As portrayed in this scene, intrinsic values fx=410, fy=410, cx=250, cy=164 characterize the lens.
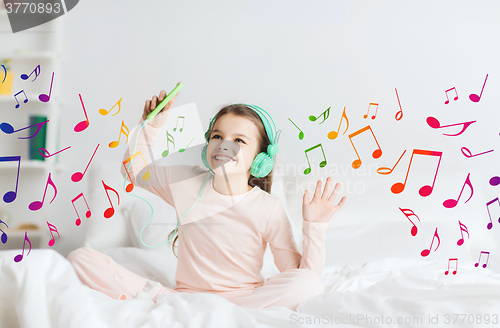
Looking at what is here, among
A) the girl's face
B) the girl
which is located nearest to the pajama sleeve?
the girl

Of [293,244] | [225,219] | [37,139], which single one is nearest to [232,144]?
[225,219]

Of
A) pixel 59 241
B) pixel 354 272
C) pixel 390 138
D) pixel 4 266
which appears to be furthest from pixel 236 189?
pixel 59 241

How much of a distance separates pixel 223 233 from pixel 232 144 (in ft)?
0.79

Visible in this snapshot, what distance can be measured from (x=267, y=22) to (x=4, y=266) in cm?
144

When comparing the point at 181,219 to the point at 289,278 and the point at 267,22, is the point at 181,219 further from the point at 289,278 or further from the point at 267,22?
the point at 267,22

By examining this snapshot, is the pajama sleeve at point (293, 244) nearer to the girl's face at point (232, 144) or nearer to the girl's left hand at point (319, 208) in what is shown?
the girl's left hand at point (319, 208)

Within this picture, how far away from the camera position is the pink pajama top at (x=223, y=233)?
1062 millimetres

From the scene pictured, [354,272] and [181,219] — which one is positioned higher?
[181,219]

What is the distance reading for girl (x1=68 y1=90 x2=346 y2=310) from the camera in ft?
3.40

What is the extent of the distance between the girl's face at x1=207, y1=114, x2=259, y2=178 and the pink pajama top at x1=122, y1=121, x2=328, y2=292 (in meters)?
0.09

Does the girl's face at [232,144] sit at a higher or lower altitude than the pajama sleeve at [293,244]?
higher

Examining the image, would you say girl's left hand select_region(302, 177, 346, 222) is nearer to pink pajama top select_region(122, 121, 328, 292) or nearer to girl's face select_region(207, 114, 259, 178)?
pink pajama top select_region(122, 121, 328, 292)

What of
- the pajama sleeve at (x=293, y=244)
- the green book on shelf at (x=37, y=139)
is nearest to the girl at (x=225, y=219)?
the pajama sleeve at (x=293, y=244)

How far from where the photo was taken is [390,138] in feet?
5.83
